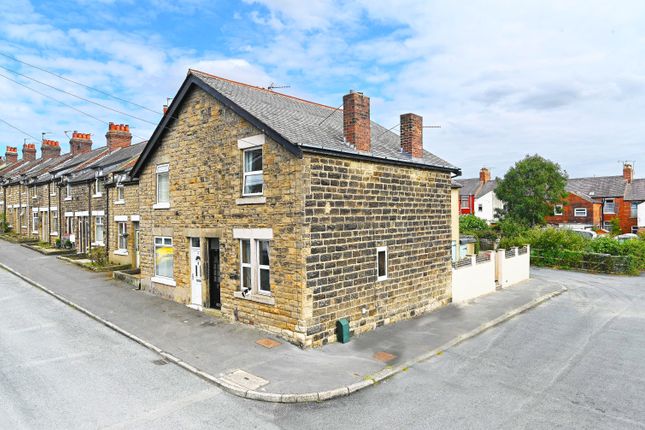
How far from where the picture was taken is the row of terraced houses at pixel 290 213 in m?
10.3

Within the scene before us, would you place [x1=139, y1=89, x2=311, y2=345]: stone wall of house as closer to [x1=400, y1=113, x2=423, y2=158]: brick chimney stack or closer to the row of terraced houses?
the row of terraced houses

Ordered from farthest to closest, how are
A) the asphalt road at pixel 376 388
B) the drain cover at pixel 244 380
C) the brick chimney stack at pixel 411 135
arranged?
the brick chimney stack at pixel 411 135 < the drain cover at pixel 244 380 < the asphalt road at pixel 376 388

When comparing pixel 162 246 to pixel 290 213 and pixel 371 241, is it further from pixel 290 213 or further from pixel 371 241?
pixel 371 241

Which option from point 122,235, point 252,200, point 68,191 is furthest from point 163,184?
point 68,191

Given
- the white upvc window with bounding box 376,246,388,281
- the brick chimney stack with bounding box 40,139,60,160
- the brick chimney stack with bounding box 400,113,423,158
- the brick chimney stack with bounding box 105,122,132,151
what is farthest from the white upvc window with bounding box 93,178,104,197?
the brick chimney stack with bounding box 40,139,60,160

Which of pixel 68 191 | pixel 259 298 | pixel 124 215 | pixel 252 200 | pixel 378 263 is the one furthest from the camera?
pixel 68 191

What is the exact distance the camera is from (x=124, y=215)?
815 inches

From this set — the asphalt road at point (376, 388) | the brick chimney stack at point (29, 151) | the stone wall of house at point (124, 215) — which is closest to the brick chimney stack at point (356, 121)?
the asphalt road at point (376, 388)

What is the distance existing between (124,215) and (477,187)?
1907 inches

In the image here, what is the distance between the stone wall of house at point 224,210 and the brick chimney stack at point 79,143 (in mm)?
26507

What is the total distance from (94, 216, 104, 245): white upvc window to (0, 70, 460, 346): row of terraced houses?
9.74 meters

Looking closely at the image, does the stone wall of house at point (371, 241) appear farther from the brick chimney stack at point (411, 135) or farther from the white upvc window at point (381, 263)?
the brick chimney stack at point (411, 135)

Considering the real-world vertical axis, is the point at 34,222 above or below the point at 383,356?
above

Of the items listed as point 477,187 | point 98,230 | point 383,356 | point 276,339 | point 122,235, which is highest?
point 477,187
